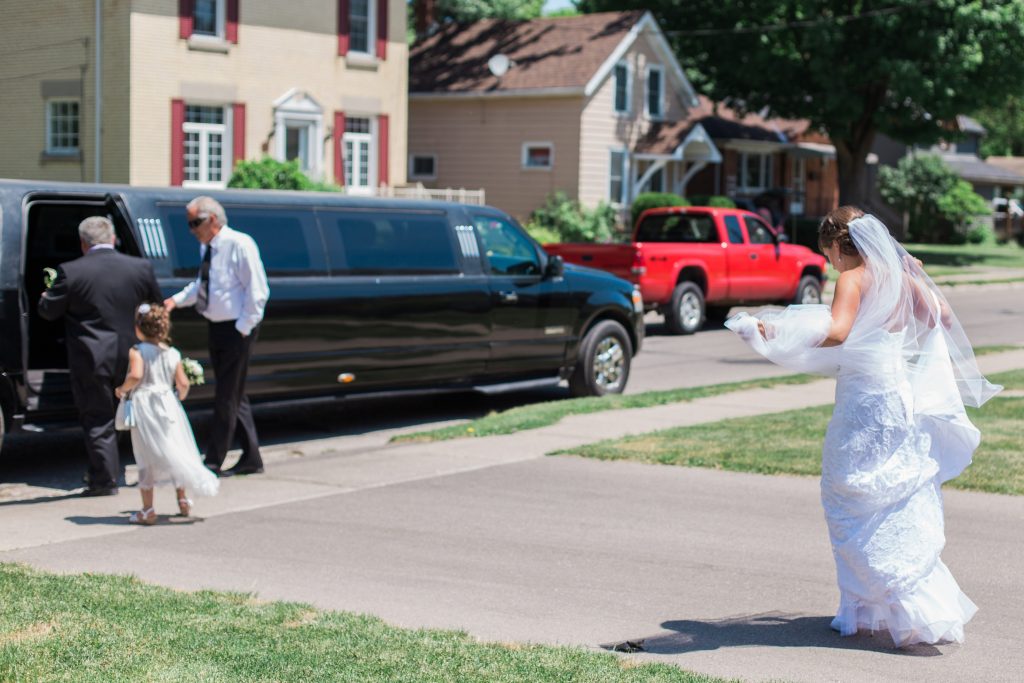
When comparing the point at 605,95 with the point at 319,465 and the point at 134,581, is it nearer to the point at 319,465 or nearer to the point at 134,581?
the point at 319,465

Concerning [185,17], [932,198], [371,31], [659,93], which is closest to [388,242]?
[185,17]

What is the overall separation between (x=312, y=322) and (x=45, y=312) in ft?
8.68

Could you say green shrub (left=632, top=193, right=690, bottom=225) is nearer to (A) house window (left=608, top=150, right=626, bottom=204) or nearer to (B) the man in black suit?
(A) house window (left=608, top=150, right=626, bottom=204)

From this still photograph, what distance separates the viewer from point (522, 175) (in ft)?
127

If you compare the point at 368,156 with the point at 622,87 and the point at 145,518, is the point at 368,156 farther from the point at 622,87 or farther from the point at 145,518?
the point at 145,518

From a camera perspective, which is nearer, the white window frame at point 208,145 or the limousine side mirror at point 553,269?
the limousine side mirror at point 553,269

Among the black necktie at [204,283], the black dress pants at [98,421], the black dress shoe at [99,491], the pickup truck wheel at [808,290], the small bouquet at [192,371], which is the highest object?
the black necktie at [204,283]

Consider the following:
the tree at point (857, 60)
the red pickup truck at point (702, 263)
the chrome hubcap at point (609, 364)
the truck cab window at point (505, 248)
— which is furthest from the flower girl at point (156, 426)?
the tree at point (857, 60)

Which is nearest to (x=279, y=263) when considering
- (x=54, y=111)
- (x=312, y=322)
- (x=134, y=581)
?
(x=312, y=322)

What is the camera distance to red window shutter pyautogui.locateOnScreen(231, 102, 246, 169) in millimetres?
29641

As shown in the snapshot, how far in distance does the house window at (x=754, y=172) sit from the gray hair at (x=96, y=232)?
40.3 metres

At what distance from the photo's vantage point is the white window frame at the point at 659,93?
131ft

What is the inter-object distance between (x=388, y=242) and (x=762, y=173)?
3883 cm

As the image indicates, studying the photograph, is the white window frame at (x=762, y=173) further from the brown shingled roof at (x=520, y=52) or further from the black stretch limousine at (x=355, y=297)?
the black stretch limousine at (x=355, y=297)
